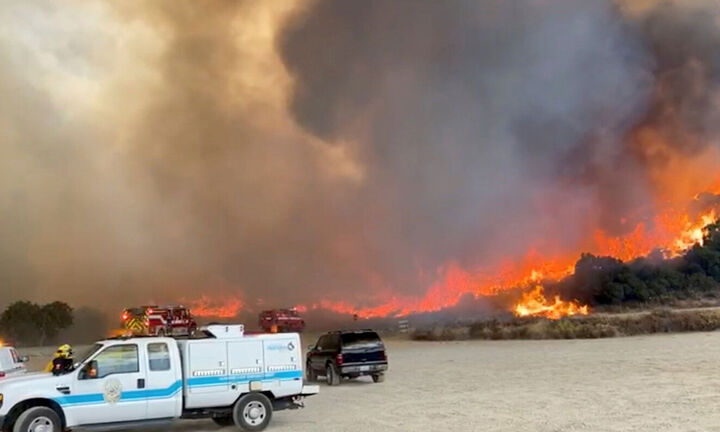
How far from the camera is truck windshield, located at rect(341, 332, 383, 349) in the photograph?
803 inches

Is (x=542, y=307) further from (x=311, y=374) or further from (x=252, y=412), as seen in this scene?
(x=252, y=412)

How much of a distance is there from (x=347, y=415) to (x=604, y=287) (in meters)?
46.4

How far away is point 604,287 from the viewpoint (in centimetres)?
5372

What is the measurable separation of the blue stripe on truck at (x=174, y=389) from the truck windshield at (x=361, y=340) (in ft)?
27.4

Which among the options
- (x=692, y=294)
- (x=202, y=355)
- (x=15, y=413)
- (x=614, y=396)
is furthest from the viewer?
(x=692, y=294)

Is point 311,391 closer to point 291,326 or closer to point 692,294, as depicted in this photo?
point 291,326

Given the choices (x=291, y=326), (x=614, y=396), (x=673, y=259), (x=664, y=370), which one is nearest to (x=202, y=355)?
(x=614, y=396)

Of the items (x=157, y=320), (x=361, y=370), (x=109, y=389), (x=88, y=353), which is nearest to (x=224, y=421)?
(x=109, y=389)

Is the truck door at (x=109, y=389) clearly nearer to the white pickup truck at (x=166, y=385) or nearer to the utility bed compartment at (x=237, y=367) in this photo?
the white pickup truck at (x=166, y=385)

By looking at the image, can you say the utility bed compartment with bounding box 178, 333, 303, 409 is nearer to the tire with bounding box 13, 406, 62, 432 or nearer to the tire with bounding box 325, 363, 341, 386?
the tire with bounding box 13, 406, 62, 432

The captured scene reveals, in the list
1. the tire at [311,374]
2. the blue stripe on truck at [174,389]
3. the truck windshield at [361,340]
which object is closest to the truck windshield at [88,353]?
the blue stripe on truck at [174,389]

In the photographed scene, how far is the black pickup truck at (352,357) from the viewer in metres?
19.9

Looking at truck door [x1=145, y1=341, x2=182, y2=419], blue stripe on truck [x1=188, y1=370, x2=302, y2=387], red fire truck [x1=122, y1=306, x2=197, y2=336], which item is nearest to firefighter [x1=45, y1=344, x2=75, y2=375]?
truck door [x1=145, y1=341, x2=182, y2=419]

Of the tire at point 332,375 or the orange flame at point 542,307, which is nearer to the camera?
the tire at point 332,375
